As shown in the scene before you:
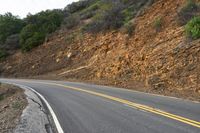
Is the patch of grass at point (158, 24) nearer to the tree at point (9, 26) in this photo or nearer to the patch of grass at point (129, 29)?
the patch of grass at point (129, 29)

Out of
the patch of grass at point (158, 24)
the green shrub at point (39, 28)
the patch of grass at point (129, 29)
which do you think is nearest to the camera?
the patch of grass at point (158, 24)

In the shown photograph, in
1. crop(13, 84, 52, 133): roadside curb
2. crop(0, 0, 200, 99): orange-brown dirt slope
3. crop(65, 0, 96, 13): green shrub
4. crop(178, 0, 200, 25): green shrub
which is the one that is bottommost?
crop(13, 84, 52, 133): roadside curb

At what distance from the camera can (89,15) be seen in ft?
156

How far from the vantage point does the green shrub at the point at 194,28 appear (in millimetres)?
21748

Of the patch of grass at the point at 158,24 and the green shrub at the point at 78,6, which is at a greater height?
the green shrub at the point at 78,6

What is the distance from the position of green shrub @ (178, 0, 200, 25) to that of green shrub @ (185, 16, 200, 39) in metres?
2.32

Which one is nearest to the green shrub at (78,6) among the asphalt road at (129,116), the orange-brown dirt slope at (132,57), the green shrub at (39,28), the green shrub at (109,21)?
the green shrub at (39,28)

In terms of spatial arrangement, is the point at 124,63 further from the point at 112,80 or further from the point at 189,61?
the point at 189,61

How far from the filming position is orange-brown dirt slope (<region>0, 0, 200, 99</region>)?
20.9m

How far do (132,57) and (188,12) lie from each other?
5.25 metres

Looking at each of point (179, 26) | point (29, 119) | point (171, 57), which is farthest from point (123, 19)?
point (29, 119)

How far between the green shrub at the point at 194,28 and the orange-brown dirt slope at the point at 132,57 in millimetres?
441

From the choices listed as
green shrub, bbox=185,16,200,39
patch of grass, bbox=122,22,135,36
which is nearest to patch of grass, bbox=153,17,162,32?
patch of grass, bbox=122,22,135,36

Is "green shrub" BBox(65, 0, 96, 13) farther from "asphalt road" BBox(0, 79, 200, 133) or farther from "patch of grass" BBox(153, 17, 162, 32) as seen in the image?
"asphalt road" BBox(0, 79, 200, 133)
